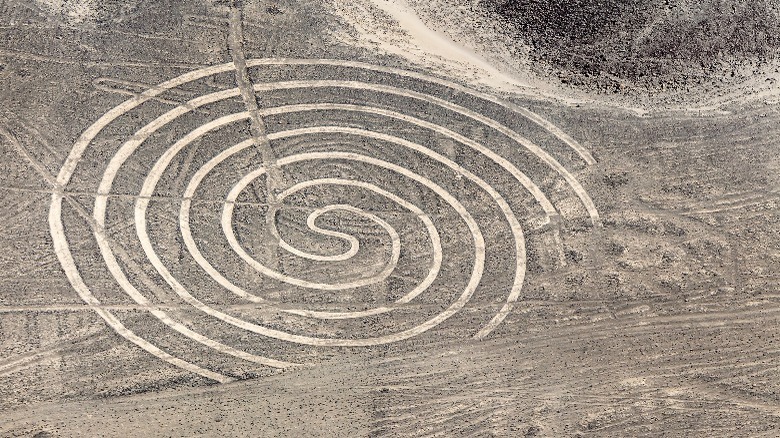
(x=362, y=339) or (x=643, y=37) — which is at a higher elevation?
(x=643, y=37)

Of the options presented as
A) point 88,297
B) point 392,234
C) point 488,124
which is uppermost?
point 488,124

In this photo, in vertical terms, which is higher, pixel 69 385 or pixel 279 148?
pixel 279 148

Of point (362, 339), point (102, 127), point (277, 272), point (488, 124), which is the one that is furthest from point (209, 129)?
point (362, 339)

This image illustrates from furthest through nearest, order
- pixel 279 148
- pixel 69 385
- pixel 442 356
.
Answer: pixel 279 148, pixel 442 356, pixel 69 385

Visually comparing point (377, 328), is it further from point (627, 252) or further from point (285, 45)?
point (285, 45)

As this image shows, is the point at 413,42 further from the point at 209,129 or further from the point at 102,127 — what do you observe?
the point at 102,127

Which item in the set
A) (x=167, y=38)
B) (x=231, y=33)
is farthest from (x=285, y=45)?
(x=167, y=38)

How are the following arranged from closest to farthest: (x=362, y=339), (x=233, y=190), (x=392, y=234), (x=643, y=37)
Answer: (x=362, y=339) → (x=392, y=234) → (x=233, y=190) → (x=643, y=37)

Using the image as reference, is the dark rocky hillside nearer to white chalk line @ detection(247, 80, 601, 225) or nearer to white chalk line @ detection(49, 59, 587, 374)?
white chalk line @ detection(247, 80, 601, 225)
